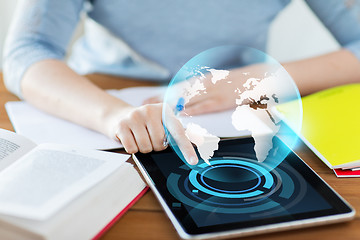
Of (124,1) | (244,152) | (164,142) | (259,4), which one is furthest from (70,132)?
(259,4)


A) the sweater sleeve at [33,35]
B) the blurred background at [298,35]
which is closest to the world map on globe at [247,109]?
the sweater sleeve at [33,35]

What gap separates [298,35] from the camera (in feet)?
6.12

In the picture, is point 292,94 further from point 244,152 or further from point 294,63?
point 294,63

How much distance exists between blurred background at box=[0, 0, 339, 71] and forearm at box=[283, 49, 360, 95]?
2.83ft

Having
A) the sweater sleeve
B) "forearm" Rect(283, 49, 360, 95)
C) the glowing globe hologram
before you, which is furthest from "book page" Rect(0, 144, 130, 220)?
"forearm" Rect(283, 49, 360, 95)

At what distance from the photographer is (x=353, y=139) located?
2.18 feet

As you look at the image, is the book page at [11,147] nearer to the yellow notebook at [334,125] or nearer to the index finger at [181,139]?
the index finger at [181,139]

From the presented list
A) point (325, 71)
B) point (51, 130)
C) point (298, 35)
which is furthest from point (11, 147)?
point (298, 35)

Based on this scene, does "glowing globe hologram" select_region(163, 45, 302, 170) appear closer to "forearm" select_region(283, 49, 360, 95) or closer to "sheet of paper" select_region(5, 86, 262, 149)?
"sheet of paper" select_region(5, 86, 262, 149)

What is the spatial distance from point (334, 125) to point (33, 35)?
652 millimetres

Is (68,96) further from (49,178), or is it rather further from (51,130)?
(49,178)

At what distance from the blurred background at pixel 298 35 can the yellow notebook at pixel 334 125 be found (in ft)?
3.41

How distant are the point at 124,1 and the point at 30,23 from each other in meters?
0.23

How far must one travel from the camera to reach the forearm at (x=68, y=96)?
2.46 ft
